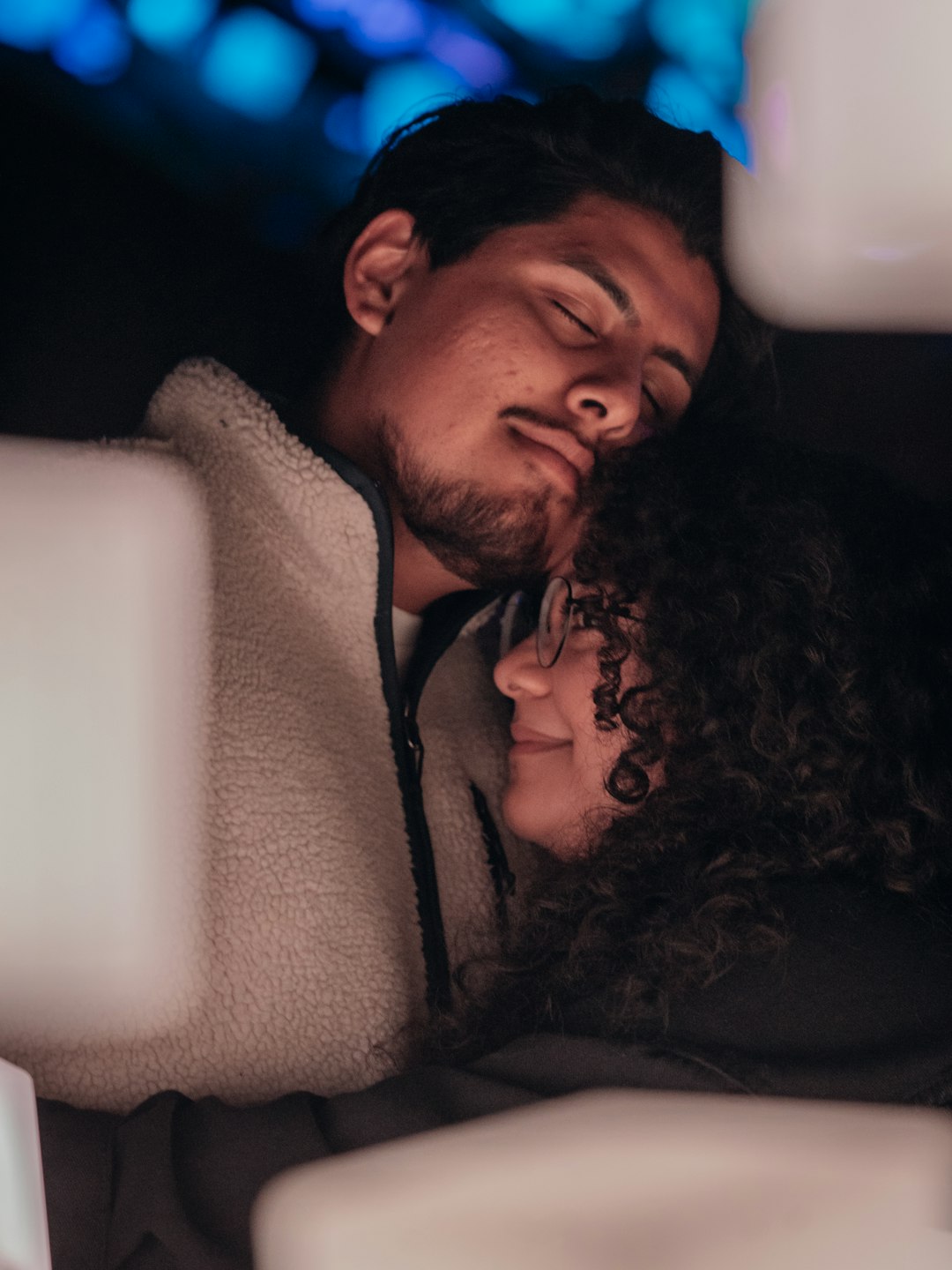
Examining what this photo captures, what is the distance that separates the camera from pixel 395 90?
2.89ft

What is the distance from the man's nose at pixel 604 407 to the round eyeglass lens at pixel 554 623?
0.10m

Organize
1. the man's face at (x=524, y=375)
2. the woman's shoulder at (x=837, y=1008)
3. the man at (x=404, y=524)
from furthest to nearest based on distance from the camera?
the man's face at (x=524, y=375)
the man at (x=404, y=524)
the woman's shoulder at (x=837, y=1008)

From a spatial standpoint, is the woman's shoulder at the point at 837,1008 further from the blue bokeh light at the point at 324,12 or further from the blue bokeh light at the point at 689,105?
the blue bokeh light at the point at 324,12

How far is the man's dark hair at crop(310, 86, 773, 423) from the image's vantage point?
2.38 feet

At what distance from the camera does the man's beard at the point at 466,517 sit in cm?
66

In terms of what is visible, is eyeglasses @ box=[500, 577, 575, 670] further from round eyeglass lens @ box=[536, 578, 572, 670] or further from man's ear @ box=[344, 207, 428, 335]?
man's ear @ box=[344, 207, 428, 335]

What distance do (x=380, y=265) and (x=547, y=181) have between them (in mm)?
116

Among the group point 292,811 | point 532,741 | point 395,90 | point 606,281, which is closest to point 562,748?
point 532,741

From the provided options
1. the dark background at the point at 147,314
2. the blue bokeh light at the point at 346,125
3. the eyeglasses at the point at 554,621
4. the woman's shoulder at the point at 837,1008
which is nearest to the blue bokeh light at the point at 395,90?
the blue bokeh light at the point at 346,125

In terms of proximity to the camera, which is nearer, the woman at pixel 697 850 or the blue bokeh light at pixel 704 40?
the woman at pixel 697 850

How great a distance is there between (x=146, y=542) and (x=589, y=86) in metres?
0.56

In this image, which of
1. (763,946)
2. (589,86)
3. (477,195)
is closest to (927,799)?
(763,946)

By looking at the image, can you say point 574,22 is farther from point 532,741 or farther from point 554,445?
point 532,741

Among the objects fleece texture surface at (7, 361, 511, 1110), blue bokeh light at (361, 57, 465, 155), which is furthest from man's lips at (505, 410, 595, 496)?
blue bokeh light at (361, 57, 465, 155)
